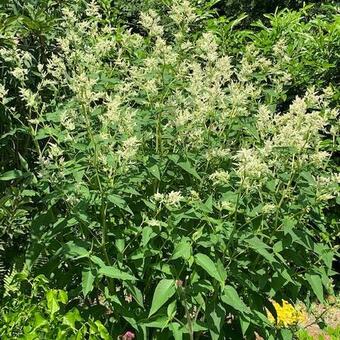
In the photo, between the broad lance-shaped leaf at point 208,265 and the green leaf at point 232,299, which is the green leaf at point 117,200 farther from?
the green leaf at point 232,299

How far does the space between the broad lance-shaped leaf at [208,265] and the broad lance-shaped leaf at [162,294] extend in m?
0.17

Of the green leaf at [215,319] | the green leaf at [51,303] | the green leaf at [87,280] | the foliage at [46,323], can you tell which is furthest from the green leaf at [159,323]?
the green leaf at [51,303]

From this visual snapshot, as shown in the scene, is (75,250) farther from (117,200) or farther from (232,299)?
(232,299)

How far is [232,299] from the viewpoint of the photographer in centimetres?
280

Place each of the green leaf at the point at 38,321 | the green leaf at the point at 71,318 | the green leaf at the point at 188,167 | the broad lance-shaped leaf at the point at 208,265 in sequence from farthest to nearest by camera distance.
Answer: the green leaf at the point at 188,167
the broad lance-shaped leaf at the point at 208,265
the green leaf at the point at 71,318
the green leaf at the point at 38,321

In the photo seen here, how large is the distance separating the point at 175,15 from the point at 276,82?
69 cm

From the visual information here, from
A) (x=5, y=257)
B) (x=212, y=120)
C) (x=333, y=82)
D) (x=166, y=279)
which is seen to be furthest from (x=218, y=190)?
(x=333, y=82)

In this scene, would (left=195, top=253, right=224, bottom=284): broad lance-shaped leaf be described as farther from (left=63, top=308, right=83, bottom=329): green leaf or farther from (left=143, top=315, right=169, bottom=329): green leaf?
(left=63, top=308, right=83, bottom=329): green leaf

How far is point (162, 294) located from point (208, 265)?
0.24m

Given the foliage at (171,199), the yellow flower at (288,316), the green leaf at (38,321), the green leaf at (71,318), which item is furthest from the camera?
the yellow flower at (288,316)

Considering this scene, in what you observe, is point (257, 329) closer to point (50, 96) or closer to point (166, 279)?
point (166, 279)

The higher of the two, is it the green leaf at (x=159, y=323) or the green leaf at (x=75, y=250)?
the green leaf at (x=75, y=250)

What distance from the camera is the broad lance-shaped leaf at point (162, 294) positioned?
2.69 m

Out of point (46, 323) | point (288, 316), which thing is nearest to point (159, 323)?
point (46, 323)
